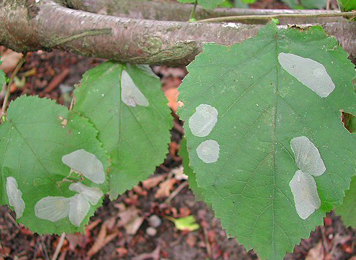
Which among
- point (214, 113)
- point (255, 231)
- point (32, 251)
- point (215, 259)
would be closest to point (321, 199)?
point (255, 231)

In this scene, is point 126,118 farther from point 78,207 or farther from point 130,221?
point 130,221

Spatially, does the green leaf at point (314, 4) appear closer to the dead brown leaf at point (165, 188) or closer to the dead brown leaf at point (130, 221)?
the dead brown leaf at point (165, 188)

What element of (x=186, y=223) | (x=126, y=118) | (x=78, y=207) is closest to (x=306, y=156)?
(x=126, y=118)

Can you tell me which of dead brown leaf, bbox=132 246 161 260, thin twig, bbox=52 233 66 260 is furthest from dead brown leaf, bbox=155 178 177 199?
thin twig, bbox=52 233 66 260

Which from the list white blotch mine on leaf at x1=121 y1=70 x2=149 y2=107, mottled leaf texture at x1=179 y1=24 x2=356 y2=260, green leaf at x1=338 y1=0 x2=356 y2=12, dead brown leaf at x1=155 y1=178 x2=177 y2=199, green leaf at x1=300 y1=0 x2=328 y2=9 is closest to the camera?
mottled leaf texture at x1=179 y1=24 x2=356 y2=260

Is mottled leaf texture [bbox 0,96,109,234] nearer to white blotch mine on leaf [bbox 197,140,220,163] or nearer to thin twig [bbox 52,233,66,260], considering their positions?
white blotch mine on leaf [bbox 197,140,220,163]

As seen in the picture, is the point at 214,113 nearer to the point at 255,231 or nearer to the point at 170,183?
the point at 255,231

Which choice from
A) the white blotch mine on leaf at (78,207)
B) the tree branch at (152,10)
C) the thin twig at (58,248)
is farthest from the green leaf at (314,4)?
the thin twig at (58,248)
